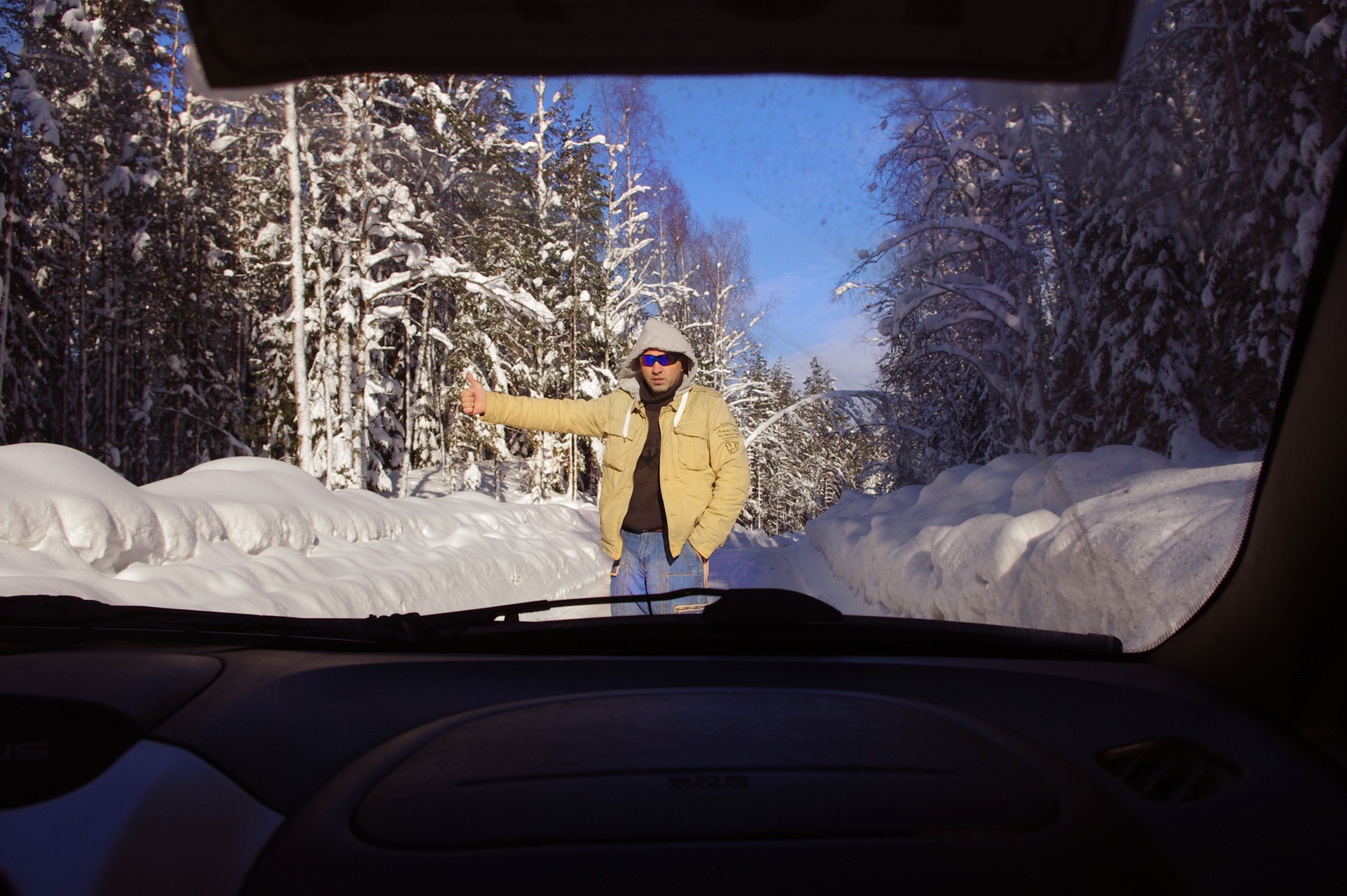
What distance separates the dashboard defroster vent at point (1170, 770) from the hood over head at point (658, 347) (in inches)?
105

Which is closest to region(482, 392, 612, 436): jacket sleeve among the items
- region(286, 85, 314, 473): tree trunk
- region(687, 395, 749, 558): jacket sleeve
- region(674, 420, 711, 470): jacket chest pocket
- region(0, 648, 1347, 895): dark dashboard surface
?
region(674, 420, 711, 470): jacket chest pocket

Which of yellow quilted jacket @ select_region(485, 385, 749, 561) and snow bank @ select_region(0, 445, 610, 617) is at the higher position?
yellow quilted jacket @ select_region(485, 385, 749, 561)

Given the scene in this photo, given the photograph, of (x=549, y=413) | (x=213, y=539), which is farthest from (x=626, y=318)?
(x=213, y=539)

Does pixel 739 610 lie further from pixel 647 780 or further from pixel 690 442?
pixel 690 442

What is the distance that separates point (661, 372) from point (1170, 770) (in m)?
2.79

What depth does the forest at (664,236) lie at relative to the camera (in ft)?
6.54

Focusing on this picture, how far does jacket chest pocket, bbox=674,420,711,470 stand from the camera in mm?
4078

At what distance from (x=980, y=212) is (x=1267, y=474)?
52.0 inches

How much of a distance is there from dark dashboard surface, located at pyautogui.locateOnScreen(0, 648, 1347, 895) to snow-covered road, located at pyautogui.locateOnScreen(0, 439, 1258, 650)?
0.53m

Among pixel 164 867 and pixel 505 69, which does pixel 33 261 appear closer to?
pixel 505 69

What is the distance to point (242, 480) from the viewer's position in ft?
15.1

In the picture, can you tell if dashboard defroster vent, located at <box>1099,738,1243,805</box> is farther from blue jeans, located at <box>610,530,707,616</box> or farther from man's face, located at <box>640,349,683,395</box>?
man's face, located at <box>640,349,683,395</box>

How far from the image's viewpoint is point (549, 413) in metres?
4.11

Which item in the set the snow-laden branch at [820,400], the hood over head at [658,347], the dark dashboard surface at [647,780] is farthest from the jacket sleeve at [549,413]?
the dark dashboard surface at [647,780]
